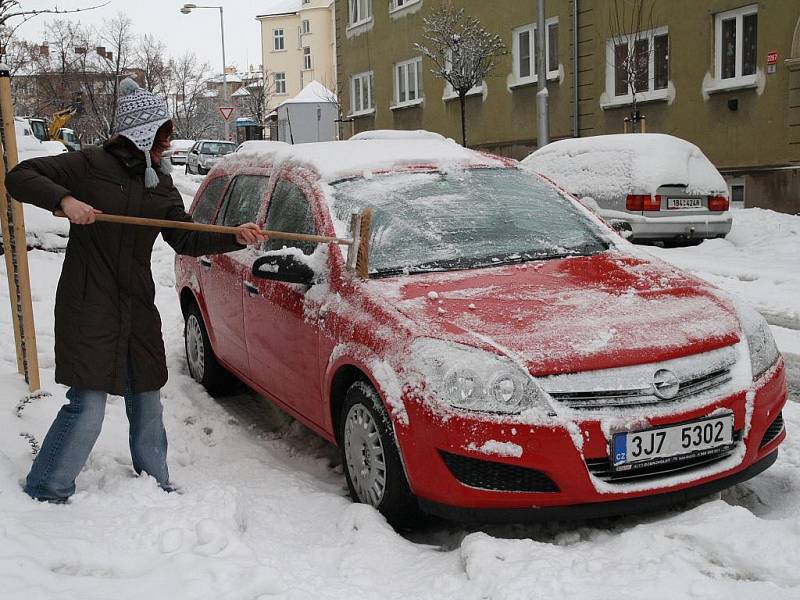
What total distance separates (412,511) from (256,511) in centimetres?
67

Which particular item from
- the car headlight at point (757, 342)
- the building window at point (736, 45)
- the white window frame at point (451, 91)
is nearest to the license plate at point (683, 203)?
the building window at point (736, 45)

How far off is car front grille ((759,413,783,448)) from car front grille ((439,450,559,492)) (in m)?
0.96

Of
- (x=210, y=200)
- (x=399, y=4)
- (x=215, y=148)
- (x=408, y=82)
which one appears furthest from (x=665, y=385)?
(x=215, y=148)

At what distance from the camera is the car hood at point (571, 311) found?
3256mm

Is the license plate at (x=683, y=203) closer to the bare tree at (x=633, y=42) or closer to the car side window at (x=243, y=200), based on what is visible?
the bare tree at (x=633, y=42)

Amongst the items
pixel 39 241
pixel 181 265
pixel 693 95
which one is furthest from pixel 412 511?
pixel 693 95

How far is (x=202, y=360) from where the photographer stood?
604 cm

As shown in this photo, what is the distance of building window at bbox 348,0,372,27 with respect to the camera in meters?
30.5

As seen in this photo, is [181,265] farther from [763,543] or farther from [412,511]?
[763,543]

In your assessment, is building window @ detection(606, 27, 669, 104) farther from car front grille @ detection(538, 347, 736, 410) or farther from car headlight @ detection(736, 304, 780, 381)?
car front grille @ detection(538, 347, 736, 410)

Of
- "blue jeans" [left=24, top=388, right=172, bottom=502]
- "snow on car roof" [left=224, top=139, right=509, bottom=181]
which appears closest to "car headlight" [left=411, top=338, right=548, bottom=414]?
"blue jeans" [left=24, top=388, right=172, bottom=502]

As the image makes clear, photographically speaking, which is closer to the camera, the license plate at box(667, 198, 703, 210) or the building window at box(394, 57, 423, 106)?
the license plate at box(667, 198, 703, 210)

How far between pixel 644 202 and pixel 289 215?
773 cm

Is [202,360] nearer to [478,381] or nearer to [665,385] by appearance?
[478,381]
